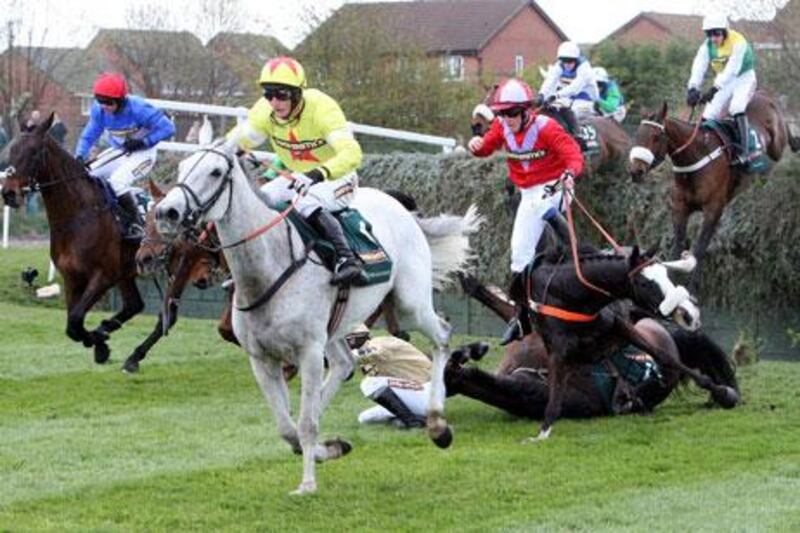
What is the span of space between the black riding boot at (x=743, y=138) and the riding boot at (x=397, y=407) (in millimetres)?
5807

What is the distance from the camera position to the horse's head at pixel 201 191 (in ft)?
27.1

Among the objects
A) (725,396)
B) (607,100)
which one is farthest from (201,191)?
(607,100)

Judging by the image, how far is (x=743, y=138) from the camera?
52.3 feet

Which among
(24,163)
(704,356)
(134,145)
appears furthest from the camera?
(134,145)

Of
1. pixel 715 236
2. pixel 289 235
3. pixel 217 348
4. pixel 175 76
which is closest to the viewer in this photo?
pixel 289 235

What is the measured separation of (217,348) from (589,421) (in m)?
6.13

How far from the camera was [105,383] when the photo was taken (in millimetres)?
14406

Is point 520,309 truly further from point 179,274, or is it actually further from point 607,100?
point 607,100

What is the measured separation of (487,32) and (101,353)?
44.7m

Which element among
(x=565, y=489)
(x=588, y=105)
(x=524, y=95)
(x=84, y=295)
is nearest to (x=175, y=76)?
(x=588, y=105)

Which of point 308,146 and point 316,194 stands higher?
point 308,146

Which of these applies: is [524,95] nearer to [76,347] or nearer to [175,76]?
[76,347]


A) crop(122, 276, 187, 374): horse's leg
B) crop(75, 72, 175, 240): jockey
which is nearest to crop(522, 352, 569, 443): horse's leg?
crop(122, 276, 187, 374): horse's leg

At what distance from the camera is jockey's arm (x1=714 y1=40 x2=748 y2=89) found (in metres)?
Answer: 16.0
